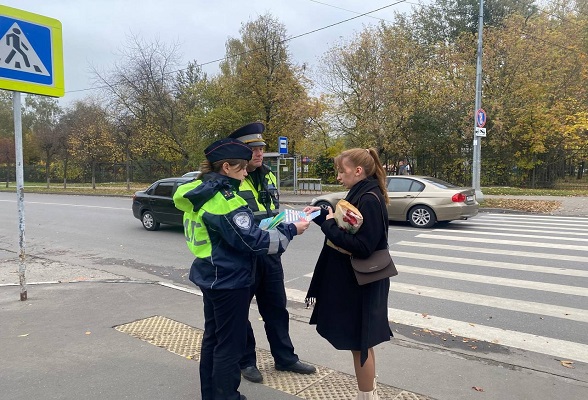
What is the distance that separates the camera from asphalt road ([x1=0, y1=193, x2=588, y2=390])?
14.2 feet

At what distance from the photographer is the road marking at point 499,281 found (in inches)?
229

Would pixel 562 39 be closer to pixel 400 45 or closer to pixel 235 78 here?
pixel 400 45

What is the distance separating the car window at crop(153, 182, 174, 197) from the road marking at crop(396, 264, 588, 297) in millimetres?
6817

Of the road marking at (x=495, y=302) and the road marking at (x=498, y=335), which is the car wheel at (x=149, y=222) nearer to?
the road marking at (x=495, y=302)

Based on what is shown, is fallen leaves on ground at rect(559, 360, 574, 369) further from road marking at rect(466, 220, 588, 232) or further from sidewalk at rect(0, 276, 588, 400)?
road marking at rect(466, 220, 588, 232)

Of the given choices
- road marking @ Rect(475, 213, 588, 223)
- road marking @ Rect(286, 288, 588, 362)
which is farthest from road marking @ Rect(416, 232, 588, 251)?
road marking @ Rect(286, 288, 588, 362)

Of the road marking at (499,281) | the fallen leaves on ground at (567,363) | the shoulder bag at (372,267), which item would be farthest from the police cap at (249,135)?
the road marking at (499,281)

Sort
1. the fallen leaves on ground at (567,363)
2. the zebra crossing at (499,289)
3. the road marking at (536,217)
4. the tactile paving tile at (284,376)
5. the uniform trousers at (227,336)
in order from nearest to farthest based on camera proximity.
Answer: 1. the uniform trousers at (227,336)
2. the tactile paving tile at (284,376)
3. the fallen leaves on ground at (567,363)
4. the zebra crossing at (499,289)
5. the road marking at (536,217)

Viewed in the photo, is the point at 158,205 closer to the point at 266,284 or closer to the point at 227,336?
the point at 266,284

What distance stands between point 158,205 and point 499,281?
8500mm

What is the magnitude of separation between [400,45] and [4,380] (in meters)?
23.8

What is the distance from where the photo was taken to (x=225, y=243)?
2.62m

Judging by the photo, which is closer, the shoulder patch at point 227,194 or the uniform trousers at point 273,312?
the shoulder patch at point 227,194

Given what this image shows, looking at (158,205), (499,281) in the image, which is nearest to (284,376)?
(499,281)
